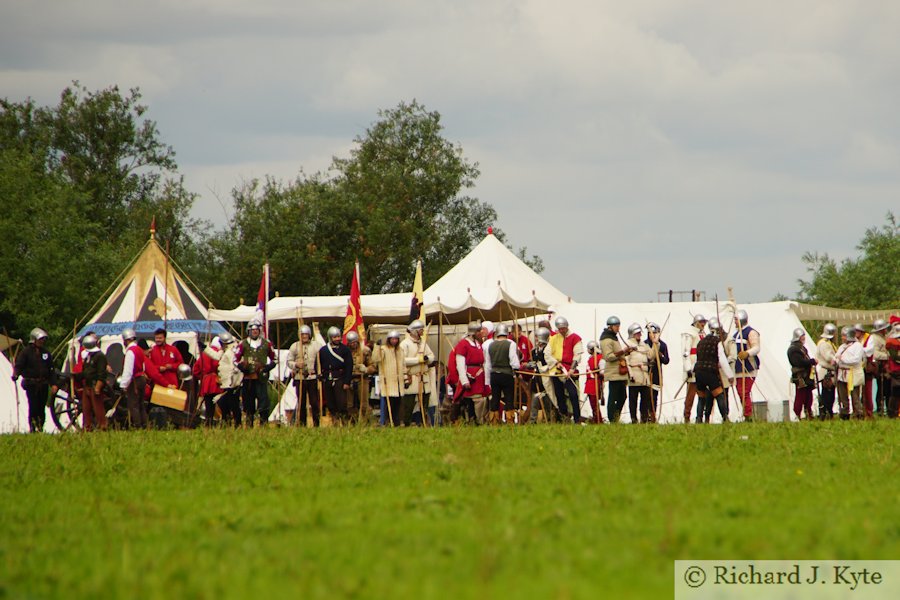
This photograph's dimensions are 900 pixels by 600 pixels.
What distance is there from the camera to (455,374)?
21.2 m

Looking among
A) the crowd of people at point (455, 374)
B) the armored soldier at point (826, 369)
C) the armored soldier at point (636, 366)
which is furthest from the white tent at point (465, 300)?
the armored soldier at point (826, 369)

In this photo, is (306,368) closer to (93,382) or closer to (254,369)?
(254,369)

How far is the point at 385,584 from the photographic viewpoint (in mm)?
5645

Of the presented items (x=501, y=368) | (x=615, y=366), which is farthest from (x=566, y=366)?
(x=501, y=368)

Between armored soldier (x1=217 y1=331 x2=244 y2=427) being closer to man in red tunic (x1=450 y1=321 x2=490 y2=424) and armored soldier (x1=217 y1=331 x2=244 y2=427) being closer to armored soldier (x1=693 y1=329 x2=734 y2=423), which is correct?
man in red tunic (x1=450 y1=321 x2=490 y2=424)

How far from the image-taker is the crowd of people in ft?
66.1

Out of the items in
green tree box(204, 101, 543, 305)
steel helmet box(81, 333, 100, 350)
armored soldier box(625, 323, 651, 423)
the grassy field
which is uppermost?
green tree box(204, 101, 543, 305)

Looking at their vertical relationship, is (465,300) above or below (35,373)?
above

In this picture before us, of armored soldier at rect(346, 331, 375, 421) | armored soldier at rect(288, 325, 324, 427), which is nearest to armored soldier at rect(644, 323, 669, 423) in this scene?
armored soldier at rect(346, 331, 375, 421)

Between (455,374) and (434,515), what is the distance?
1332cm

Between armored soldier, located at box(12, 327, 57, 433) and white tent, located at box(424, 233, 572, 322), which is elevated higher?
white tent, located at box(424, 233, 572, 322)

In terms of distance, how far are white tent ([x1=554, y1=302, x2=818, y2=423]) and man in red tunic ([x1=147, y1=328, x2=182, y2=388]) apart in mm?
8300

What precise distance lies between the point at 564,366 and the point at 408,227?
113 ft

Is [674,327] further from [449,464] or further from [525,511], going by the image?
[525,511]
